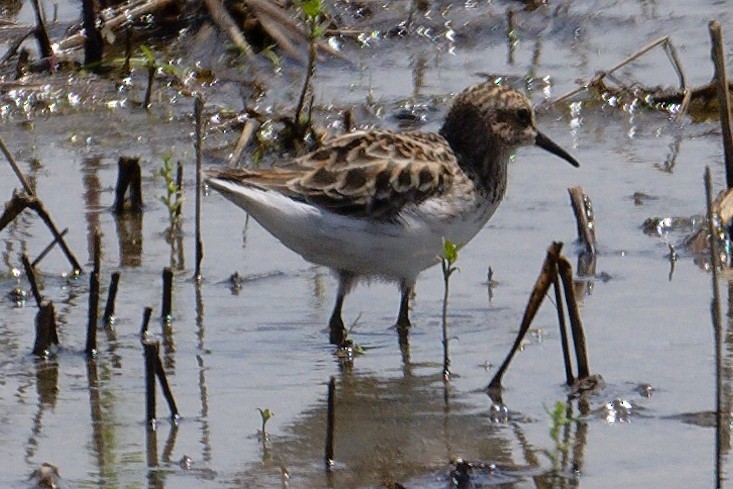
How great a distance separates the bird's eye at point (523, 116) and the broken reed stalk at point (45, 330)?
2.61 metres

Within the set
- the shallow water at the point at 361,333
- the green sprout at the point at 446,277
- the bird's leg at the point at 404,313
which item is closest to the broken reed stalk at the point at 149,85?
the shallow water at the point at 361,333

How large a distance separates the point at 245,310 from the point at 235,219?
1416 millimetres

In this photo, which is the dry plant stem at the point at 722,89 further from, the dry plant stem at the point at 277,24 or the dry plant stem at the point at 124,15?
the dry plant stem at the point at 124,15

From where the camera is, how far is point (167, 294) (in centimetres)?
698

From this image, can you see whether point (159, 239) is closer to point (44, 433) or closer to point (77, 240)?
point (77, 240)

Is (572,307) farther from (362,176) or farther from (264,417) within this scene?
(362,176)

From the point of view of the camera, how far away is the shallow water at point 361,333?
18.5 ft

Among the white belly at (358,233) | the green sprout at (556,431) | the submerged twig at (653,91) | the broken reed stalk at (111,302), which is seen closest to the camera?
the green sprout at (556,431)

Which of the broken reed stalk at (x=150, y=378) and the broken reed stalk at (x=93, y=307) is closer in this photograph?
the broken reed stalk at (x=150, y=378)

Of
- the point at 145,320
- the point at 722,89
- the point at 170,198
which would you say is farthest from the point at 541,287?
the point at 170,198

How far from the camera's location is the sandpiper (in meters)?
7.03

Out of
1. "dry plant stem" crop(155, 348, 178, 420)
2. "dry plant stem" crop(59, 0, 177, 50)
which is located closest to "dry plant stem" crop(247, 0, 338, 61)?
"dry plant stem" crop(59, 0, 177, 50)

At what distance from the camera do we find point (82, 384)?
21.0 feet

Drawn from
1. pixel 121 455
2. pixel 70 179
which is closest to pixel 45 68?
pixel 70 179
